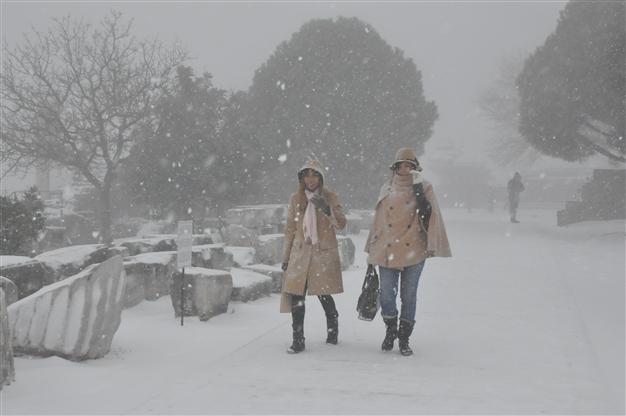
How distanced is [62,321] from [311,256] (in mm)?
2006

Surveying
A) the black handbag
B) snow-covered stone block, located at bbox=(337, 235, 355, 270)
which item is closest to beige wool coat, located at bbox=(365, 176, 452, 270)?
the black handbag

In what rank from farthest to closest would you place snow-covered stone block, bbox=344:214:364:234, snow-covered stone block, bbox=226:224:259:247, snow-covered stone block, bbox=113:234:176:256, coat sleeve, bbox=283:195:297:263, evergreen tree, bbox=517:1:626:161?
snow-covered stone block, bbox=344:214:364:234, evergreen tree, bbox=517:1:626:161, snow-covered stone block, bbox=226:224:259:247, snow-covered stone block, bbox=113:234:176:256, coat sleeve, bbox=283:195:297:263

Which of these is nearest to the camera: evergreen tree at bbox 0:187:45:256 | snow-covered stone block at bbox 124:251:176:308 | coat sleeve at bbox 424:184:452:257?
coat sleeve at bbox 424:184:452:257

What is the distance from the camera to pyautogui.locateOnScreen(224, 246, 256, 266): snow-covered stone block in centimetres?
993

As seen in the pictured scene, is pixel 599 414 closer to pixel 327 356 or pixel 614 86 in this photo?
pixel 327 356

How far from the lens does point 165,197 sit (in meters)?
17.1

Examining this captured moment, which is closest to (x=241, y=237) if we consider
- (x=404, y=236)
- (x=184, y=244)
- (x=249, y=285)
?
(x=249, y=285)

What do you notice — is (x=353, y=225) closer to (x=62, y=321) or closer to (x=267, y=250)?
(x=267, y=250)

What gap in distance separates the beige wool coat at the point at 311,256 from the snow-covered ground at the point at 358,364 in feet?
1.76

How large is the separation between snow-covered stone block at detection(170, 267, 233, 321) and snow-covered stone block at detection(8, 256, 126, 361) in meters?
1.68

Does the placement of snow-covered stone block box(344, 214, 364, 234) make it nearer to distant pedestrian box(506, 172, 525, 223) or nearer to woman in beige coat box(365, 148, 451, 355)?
distant pedestrian box(506, 172, 525, 223)

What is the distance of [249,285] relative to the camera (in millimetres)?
7910

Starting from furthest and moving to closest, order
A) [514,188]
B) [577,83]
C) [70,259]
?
[514,188] → [577,83] → [70,259]

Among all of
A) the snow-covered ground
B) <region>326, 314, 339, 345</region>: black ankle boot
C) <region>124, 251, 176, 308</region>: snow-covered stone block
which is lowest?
the snow-covered ground
